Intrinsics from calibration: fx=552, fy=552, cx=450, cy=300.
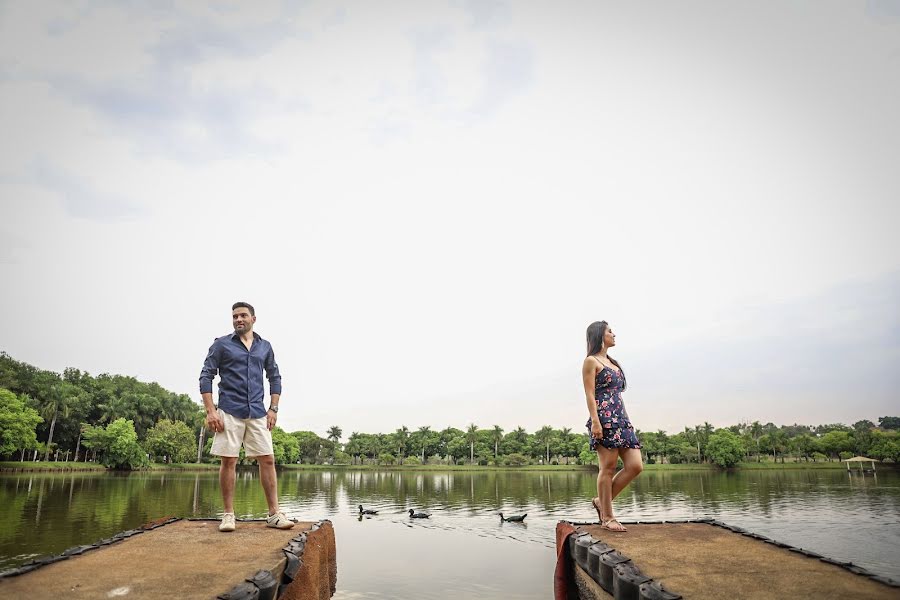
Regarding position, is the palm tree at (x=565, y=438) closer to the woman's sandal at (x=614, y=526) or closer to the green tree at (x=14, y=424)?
the green tree at (x=14, y=424)

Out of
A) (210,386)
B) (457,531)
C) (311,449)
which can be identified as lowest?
(311,449)

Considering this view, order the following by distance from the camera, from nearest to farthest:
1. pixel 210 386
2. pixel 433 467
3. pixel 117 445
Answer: pixel 210 386 → pixel 117 445 → pixel 433 467

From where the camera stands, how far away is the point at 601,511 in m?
6.37

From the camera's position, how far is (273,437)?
103312 mm

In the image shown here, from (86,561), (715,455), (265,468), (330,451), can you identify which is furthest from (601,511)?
(330,451)

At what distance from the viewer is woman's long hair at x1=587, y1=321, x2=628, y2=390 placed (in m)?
6.89

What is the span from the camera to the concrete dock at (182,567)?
341 centimetres

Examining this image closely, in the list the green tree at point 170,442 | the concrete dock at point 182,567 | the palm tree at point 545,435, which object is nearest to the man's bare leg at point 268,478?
the concrete dock at point 182,567

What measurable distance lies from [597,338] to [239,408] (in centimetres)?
435

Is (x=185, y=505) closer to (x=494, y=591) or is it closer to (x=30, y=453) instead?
(x=494, y=591)

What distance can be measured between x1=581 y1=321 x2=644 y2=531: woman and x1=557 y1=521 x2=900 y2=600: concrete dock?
20.2 inches

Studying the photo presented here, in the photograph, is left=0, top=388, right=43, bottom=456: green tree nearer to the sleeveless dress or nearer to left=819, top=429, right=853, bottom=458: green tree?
the sleeveless dress

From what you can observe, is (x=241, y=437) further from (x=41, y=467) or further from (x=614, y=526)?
(x=41, y=467)

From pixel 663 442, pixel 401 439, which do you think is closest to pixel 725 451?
pixel 663 442
